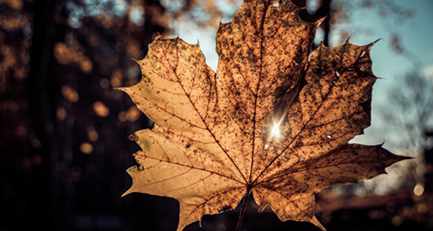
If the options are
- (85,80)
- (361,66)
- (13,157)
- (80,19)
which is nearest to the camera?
(361,66)

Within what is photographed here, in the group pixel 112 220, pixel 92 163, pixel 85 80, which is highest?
pixel 85 80

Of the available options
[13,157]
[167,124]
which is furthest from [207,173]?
[13,157]

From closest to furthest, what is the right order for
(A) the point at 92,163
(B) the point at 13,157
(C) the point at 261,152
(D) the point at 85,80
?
(C) the point at 261,152 < (B) the point at 13,157 < (D) the point at 85,80 < (A) the point at 92,163

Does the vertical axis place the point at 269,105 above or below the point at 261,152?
above

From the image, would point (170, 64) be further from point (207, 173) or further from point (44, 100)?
point (44, 100)

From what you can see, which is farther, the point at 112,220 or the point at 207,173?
the point at 112,220

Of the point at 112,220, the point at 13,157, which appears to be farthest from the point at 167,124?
the point at 112,220
